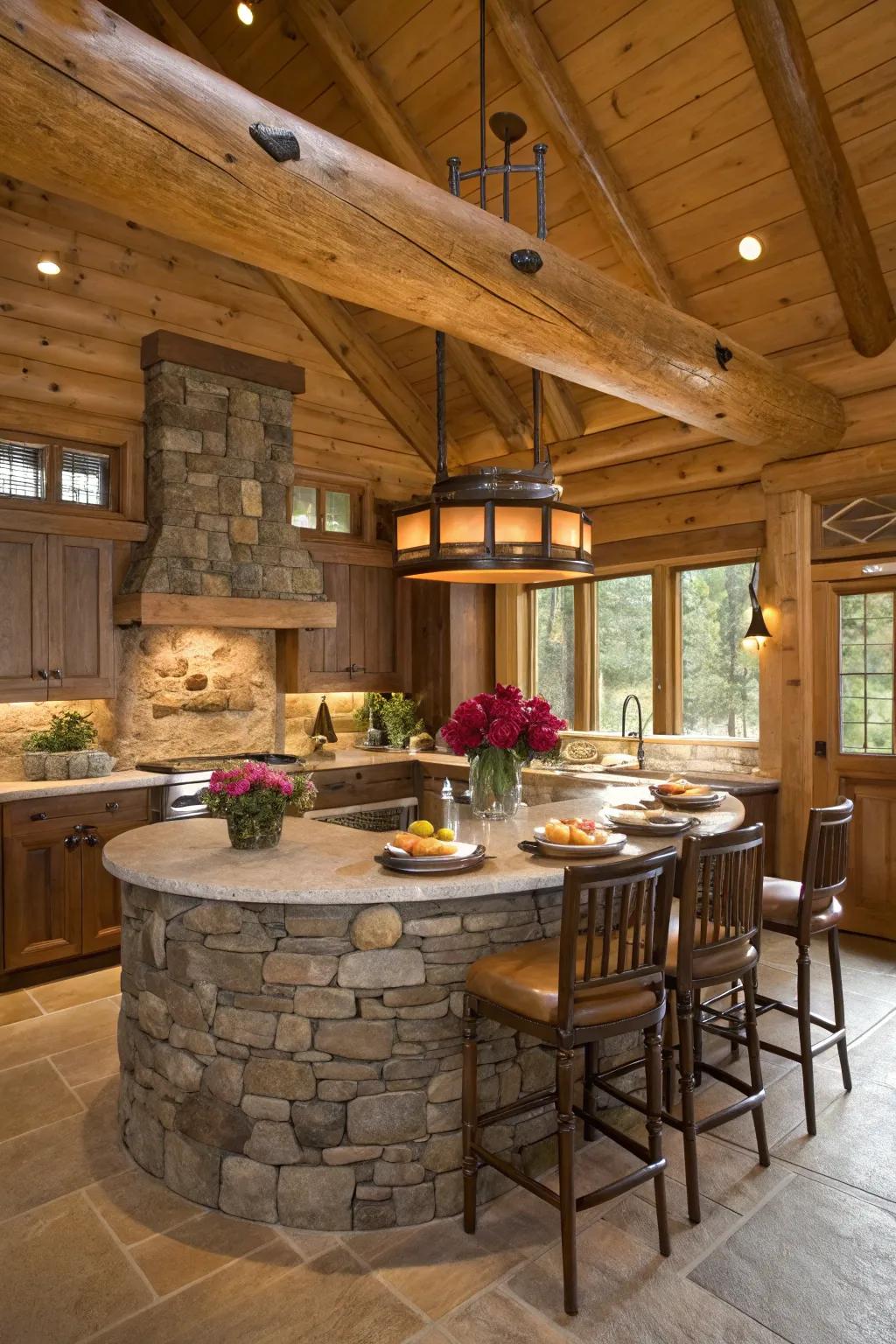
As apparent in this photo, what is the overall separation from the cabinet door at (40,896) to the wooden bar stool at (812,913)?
11.6 ft

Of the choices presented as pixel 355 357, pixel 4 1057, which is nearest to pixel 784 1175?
pixel 4 1057

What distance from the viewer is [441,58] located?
4816mm

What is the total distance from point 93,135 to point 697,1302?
11.1ft

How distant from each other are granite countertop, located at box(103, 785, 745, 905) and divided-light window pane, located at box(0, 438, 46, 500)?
9.30ft

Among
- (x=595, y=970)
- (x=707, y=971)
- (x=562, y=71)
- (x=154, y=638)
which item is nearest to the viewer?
(x=595, y=970)

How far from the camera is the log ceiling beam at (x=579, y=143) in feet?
14.3

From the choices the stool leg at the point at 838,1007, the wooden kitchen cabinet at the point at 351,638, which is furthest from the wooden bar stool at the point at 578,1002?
the wooden kitchen cabinet at the point at 351,638

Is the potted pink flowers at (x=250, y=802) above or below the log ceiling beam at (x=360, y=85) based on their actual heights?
below

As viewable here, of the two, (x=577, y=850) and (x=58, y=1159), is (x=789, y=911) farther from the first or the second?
(x=58, y=1159)

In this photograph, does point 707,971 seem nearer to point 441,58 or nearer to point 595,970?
point 595,970

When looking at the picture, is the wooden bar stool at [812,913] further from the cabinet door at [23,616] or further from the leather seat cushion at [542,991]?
the cabinet door at [23,616]

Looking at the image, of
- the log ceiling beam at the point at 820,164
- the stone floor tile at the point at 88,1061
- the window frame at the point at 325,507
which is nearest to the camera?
the stone floor tile at the point at 88,1061

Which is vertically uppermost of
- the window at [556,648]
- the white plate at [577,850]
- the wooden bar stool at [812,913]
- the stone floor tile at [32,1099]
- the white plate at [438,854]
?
the window at [556,648]

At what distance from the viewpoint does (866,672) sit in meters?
5.28
